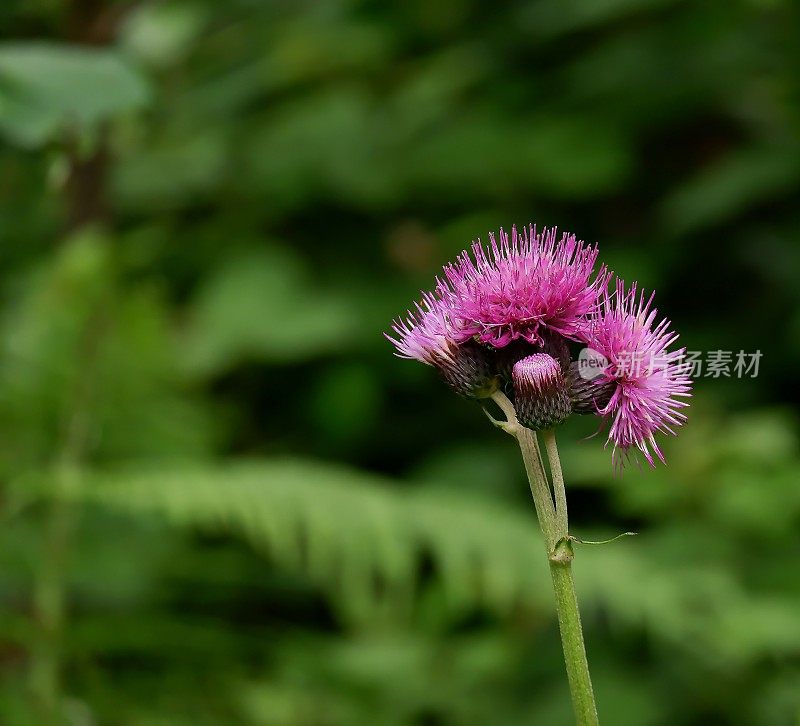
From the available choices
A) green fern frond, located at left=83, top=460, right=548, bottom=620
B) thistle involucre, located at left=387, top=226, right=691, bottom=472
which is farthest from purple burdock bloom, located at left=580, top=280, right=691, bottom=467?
green fern frond, located at left=83, top=460, right=548, bottom=620

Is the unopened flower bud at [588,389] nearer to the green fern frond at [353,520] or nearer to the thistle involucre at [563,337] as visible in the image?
the thistle involucre at [563,337]

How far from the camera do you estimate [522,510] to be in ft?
12.4

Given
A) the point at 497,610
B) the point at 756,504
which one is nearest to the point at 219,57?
the point at 497,610

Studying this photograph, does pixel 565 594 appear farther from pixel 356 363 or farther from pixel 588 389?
pixel 356 363

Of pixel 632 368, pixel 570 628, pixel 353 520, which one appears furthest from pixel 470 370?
pixel 353 520

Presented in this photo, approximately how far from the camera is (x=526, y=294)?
1.02m

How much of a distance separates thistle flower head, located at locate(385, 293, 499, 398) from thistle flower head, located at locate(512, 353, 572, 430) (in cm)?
5

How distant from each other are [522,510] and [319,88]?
267 centimetres

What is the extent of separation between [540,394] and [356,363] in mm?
3455

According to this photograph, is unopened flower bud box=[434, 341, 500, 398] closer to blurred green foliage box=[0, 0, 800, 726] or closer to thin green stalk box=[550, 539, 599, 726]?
thin green stalk box=[550, 539, 599, 726]

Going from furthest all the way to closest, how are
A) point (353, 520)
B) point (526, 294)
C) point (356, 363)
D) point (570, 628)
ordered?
1. point (356, 363)
2. point (353, 520)
3. point (526, 294)
4. point (570, 628)

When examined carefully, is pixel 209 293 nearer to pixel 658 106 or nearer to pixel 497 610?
pixel 497 610

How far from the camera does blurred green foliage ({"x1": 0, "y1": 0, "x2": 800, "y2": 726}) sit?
2.89m

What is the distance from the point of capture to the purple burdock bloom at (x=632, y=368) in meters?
1.01
